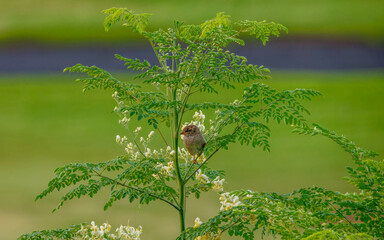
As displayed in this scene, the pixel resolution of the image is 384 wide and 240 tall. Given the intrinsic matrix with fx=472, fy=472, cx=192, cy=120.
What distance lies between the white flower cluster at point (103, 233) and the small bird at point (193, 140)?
15.7 inches

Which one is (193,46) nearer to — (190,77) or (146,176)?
(190,77)

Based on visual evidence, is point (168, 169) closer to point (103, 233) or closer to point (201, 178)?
point (201, 178)

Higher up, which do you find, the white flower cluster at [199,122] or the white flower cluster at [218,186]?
the white flower cluster at [199,122]

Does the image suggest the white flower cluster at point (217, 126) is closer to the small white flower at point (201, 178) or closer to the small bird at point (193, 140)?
the small bird at point (193, 140)

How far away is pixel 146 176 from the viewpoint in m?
1.61

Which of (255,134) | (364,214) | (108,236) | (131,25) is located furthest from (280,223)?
(131,25)

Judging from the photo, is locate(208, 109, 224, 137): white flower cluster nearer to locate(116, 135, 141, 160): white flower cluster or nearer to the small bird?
the small bird

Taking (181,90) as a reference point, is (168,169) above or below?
below

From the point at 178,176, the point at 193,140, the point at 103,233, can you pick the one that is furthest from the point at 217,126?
the point at 103,233

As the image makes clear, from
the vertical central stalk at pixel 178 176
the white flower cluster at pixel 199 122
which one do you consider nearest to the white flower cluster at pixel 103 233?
the vertical central stalk at pixel 178 176

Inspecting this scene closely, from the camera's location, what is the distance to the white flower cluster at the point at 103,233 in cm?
171

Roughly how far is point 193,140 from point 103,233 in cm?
48

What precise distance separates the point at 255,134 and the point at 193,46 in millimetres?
428

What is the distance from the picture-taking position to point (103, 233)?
1.74m
